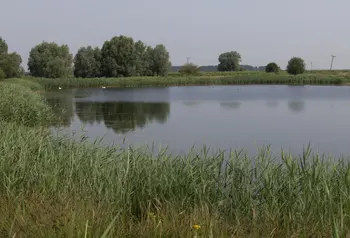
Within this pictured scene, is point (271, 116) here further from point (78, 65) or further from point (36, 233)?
point (78, 65)

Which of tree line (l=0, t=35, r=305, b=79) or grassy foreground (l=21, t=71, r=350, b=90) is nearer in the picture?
grassy foreground (l=21, t=71, r=350, b=90)

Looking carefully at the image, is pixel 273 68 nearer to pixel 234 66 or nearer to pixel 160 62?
pixel 234 66

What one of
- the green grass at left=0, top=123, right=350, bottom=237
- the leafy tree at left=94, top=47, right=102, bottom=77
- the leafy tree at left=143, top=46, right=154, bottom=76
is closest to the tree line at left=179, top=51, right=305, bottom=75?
the leafy tree at left=143, top=46, right=154, bottom=76

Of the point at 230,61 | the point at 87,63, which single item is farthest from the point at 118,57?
the point at 230,61

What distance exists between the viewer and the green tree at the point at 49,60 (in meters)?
45.8

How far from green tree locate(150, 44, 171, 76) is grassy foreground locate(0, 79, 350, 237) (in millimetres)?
52248

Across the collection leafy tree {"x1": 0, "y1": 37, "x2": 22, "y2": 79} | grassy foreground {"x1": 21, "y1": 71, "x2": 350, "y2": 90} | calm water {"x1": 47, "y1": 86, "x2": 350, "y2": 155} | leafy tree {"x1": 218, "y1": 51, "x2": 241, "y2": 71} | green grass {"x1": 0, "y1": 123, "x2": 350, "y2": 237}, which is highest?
leafy tree {"x1": 218, "y1": 51, "x2": 241, "y2": 71}

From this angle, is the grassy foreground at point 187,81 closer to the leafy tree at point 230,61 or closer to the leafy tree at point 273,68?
the leafy tree at point 273,68

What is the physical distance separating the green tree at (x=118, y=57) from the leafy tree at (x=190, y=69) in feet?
39.9

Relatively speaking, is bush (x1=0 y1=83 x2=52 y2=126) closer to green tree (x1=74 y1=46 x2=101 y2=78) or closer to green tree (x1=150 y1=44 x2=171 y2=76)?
green tree (x1=74 y1=46 x2=101 y2=78)

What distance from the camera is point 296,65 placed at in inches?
2339

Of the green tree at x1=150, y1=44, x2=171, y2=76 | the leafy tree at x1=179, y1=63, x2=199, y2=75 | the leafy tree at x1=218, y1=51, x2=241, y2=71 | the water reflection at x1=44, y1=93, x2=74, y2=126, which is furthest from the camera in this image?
the leafy tree at x1=218, y1=51, x2=241, y2=71

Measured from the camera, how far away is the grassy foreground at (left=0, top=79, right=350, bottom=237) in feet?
8.04

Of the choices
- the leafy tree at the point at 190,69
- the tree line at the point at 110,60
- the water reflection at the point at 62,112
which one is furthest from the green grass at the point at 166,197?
the leafy tree at the point at 190,69
